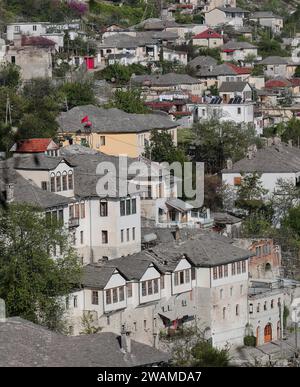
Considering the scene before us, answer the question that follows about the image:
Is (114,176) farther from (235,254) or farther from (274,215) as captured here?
(274,215)

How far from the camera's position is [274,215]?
5547 centimetres

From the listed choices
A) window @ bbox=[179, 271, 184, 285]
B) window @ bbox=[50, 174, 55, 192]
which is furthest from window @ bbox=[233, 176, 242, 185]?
window @ bbox=[179, 271, 184, 285]

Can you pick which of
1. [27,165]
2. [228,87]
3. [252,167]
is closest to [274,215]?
[252,167]

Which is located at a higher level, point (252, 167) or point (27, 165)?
point (27, 165)

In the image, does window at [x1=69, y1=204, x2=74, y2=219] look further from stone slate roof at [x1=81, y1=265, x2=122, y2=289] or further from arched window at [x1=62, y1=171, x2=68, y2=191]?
stone slate roof at [x1=81, y1=265, x2=122, y2=289]

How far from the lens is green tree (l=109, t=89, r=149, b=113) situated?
225ft

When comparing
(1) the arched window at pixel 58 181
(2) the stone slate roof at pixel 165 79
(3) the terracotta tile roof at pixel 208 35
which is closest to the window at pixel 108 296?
(1) the arched window at pixel 58 181

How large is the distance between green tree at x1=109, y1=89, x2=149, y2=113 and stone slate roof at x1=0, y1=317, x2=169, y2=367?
3966cm

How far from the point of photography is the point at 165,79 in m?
82.6

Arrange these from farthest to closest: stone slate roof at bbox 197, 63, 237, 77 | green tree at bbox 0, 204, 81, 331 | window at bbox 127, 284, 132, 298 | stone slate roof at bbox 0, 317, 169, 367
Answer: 1. stone slate roof at bbox 197, 63, 237, 77
2. window at bbox 127, 284, 132, 298
3. green tree at bbox 0, 204, 81, 331
4. stone slate roof at bbox 0, 317, 169, 367

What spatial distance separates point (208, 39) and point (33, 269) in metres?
67.8
